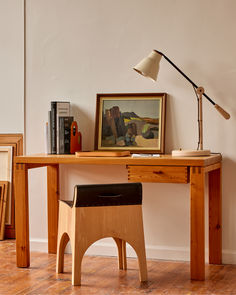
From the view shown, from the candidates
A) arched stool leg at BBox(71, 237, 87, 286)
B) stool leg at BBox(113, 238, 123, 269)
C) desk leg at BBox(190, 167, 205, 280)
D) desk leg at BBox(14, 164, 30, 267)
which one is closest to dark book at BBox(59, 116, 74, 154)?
desk leg at BBox(14, 164, 30, 267)

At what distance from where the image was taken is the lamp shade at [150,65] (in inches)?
134

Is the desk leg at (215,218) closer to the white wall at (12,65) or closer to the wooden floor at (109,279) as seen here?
the wooden floor at (109,279)

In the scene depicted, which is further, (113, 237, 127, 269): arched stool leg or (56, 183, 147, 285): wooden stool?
(113, 237, 127, 269): arched stool leg

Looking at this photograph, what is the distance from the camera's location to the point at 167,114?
3666 mm

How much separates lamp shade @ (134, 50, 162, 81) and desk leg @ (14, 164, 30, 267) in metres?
0.96

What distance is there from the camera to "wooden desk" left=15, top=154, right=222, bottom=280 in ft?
10.2

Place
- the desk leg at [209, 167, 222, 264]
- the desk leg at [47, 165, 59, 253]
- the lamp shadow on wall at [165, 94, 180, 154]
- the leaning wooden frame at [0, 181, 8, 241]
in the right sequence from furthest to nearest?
1. the leaning wooden frame at [0, 181, 8, 241]
2. the desk leg at [47, 165, 59, 253]
3. the lamp shadow on wall at [165, 94, 180, 154]
4. the desk leg at [209, 167, 222, 264]

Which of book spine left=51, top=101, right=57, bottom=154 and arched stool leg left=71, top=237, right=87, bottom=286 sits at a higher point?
book spine left=51, top=101, right=57, bottom=154

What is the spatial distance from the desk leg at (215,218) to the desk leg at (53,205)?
3.59 feet

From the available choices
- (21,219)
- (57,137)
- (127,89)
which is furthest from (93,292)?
(127,89)

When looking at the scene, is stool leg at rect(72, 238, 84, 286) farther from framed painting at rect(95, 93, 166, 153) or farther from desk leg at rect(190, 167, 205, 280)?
framed painting at rect(95, 93, 166, 153)

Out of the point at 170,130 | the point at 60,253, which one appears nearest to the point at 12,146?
the point at 60,253

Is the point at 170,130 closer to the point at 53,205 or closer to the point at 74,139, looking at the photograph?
the point at 74,139

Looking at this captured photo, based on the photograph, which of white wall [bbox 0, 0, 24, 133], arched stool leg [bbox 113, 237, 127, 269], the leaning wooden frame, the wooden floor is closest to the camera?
the wooden floor
